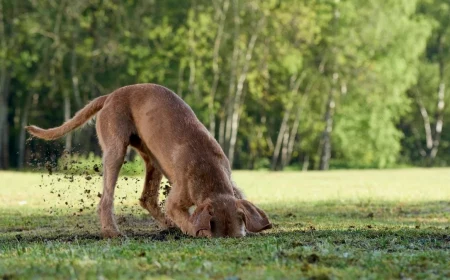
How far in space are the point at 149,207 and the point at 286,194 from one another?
8569 mm

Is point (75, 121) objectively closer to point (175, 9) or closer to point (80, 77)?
point (80, 77)

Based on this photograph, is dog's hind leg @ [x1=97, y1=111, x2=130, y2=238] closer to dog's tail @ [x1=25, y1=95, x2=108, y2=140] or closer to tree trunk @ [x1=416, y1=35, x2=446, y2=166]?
dog's tail @ [x1=25, y1=95, x2=108, y2=140]

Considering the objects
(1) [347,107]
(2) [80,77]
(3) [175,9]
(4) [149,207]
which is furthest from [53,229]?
(1) [347,107]

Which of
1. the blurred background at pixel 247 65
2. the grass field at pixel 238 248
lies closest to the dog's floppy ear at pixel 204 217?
the grass field at pixel 238 248

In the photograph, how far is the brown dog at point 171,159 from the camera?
8492 mm

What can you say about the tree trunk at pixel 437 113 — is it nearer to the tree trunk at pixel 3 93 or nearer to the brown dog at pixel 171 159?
the tree trunk at pixel 3 93

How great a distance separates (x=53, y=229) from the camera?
1080 centimetres

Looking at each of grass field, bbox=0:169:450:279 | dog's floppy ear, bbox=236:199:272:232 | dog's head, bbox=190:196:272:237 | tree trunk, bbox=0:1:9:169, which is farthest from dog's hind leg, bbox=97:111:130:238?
tree trunk, bbox=0:1:9:169

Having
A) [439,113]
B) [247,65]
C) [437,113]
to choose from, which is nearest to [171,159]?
[247,65]

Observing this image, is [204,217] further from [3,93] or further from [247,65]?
[247,65]

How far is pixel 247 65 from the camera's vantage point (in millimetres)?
46188

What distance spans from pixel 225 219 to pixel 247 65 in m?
38.1

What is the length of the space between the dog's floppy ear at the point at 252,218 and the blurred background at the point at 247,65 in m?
29.1

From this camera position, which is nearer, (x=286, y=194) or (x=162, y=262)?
(x=162, y=262)
